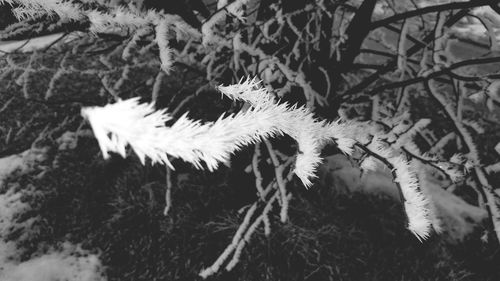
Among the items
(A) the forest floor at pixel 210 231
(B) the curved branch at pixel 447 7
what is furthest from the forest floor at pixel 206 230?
(B) the curved branch at pixel 447 7

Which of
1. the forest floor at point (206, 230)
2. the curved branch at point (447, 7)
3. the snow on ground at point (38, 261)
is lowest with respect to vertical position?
the snow on ground at point (38, 261)

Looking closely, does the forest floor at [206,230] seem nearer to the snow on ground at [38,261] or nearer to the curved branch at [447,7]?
the snow on ground at [38,261]

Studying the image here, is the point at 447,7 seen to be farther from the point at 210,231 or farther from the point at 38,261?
the point at 38,261

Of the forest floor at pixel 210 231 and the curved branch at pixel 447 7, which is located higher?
the curved branch at pixel 447 7

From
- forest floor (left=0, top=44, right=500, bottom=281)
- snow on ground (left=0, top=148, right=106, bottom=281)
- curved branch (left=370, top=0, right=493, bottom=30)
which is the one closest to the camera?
curved branch (left=370, top=0, right=493, bottom=30)

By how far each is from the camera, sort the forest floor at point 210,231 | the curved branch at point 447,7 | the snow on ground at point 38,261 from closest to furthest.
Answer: the curved branch at point 447,7
the forest floor at point 210,231
the snow on ground at point 38,261

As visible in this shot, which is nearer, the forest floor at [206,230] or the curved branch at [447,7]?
the curved branch at [447,7]

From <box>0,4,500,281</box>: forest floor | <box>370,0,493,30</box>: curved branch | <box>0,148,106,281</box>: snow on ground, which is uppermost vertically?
<box>370,0,493,30</box>: curved branch

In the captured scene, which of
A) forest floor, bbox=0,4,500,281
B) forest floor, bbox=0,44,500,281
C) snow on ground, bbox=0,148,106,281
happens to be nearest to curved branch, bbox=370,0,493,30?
forest floor, bbox=0,4,500,281

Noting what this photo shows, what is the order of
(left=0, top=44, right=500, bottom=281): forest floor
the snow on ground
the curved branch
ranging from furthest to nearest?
1. the snow on ground
2. (left=0, top=44, right=500, bottom=281): forest floor
3. the curved branch

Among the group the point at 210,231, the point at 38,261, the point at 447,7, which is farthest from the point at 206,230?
the point at 447,7

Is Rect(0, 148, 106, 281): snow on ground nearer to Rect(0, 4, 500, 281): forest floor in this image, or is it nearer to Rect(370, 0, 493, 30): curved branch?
Rect(0, 4, 500, 281): forest floor
